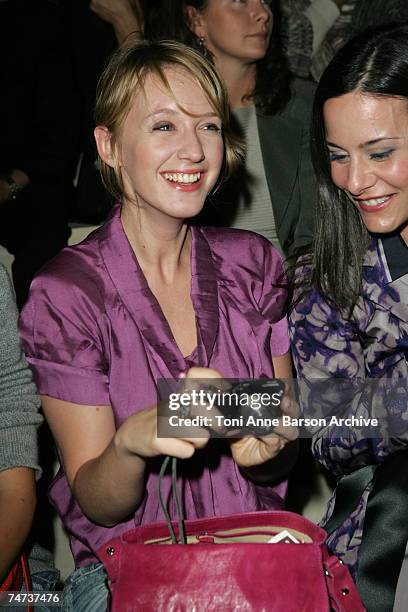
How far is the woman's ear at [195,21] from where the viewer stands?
249cm

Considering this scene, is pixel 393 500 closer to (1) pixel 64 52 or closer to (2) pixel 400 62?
(2) pixel 400 62

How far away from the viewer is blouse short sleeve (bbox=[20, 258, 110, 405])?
1391mm

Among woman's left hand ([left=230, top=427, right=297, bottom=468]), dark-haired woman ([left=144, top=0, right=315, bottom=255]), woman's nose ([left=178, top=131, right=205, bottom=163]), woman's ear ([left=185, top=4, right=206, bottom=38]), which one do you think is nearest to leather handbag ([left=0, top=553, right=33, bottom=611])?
woman's left hand ([left=230, top=427, right=297, bottom=468])

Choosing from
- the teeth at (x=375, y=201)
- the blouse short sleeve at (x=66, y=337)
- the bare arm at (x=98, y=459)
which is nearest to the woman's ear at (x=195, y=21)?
the teeth at (x=375, y=201)

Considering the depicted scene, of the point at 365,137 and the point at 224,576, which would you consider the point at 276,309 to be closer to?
the point at 365,137

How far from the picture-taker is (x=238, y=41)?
2434 millimetres

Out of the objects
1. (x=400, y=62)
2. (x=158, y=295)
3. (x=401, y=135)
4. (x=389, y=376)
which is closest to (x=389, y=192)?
(x=401, y=135)

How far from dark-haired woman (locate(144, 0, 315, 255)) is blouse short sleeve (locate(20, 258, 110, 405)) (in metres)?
0.96

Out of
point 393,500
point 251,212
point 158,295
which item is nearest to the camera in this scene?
point 393,500

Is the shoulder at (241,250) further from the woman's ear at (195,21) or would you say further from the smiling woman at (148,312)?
the woman's ear at (195,21)

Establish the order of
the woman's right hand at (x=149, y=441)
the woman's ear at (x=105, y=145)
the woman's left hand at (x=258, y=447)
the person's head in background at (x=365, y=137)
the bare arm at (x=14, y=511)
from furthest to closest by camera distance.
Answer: the woman's ear at (x=105, y=145) < the person's head in background at (x=365, y=137) < the bare arm at (x=14, y=511) < the woman's left hand at (x=258, y=447) < the woman's right hand at (x=149, y=441)

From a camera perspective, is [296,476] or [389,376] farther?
[296,476]

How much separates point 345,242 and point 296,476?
2.48 ft

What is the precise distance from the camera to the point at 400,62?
1.49m
